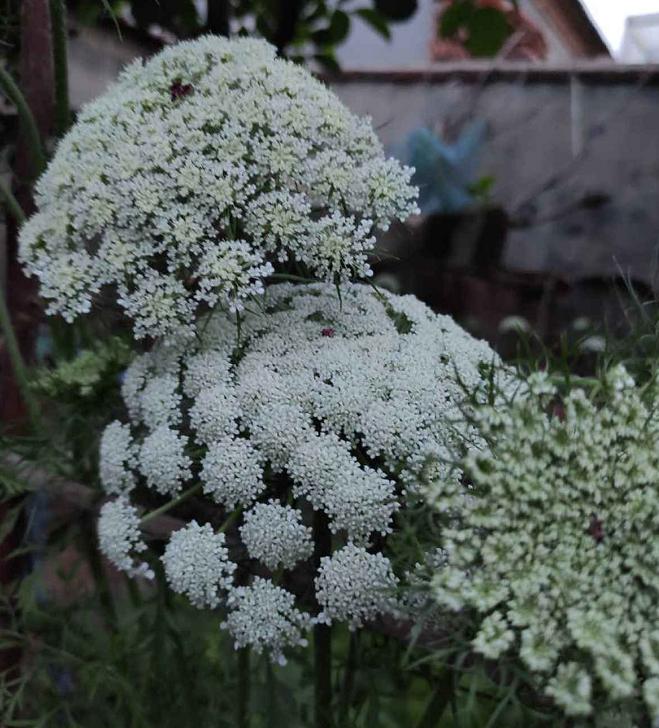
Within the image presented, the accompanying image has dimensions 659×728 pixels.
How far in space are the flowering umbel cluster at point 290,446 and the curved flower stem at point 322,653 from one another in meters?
0.01

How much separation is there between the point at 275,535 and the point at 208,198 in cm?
30

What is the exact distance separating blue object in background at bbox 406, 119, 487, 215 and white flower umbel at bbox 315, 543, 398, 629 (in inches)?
74.3

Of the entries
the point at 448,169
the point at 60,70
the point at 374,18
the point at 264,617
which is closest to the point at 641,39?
the point at 448,169

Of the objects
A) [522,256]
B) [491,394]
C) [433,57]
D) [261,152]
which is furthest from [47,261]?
[433,57]

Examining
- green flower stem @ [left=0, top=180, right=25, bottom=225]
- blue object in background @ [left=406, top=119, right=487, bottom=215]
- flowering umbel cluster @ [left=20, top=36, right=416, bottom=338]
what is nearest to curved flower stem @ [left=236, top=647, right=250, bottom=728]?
flowering umbel cluster @ [left=20, top=36, right=416, bottom=338]

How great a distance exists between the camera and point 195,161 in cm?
Answer: 80

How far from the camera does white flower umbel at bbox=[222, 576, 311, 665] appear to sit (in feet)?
2.48

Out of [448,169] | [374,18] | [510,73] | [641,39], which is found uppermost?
[641,39]

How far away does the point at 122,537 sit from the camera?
834mm

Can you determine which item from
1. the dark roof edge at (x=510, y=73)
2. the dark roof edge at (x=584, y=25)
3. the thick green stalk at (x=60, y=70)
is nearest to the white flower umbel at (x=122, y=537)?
the thick green stalk at (x=60, y=70)

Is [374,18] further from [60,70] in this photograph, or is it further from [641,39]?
[641,39]

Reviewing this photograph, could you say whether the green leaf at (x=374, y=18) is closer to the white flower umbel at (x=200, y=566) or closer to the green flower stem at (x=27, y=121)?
the green flower stem at (x=27, y=121)

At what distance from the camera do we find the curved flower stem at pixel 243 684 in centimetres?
93

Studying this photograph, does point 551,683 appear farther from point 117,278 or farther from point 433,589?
point 117,278
